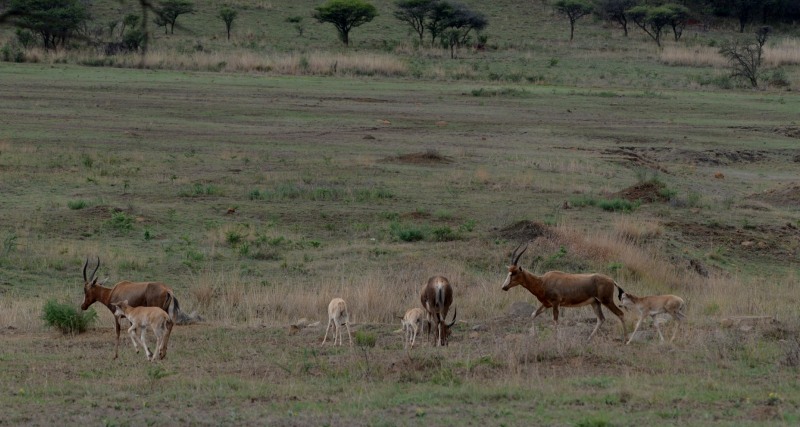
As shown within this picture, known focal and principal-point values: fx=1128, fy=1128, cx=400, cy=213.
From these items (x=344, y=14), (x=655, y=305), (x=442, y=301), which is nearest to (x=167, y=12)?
(x=442, y=301)

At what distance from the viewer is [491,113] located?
4281cm

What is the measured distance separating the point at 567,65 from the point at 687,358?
179ft

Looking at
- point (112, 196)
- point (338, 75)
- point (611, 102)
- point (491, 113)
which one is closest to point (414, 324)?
point (112, 196)

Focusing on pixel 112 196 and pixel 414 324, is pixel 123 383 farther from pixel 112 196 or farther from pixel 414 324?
pixel 112 196

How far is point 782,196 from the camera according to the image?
2650 centimetres

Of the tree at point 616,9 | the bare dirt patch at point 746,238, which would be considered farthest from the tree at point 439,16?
the bare dirt patch at point 746,238

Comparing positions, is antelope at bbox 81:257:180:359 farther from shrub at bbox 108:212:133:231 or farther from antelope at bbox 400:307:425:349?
shrub at bbox 108:212:133:231

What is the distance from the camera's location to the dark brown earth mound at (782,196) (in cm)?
2598

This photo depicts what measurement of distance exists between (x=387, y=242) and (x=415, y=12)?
56643 millimetres

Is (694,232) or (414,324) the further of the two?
(694,232)

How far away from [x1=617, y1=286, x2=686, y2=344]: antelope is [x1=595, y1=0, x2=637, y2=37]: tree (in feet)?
238

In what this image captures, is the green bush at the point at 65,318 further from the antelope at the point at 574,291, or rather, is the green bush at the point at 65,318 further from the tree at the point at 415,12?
the tree at the point at 415,12

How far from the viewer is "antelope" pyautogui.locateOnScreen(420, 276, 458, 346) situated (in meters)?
12.8

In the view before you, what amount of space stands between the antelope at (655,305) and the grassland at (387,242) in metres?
0.35
